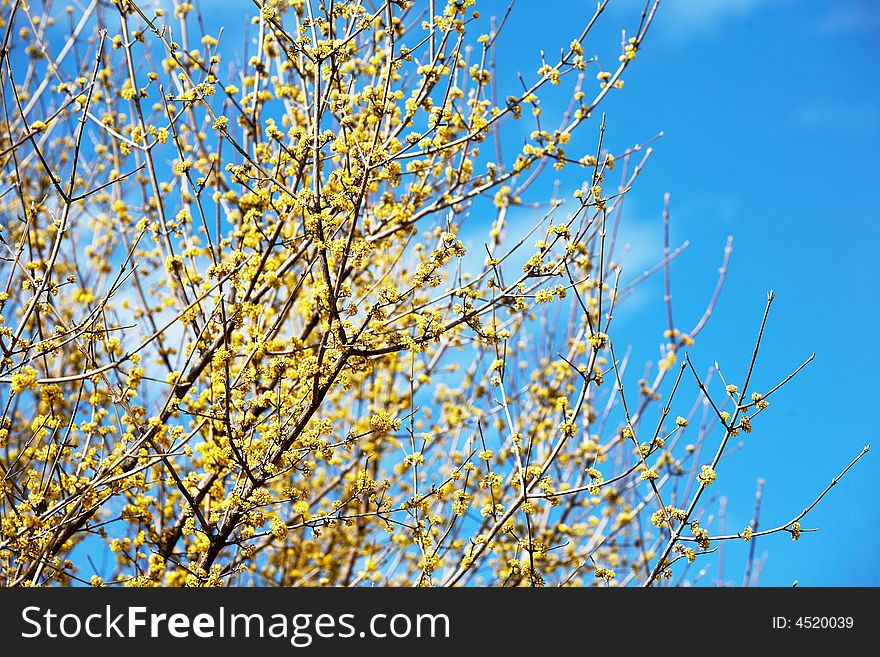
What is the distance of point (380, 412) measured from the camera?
→ 13.3ft

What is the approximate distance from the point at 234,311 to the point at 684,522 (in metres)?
2.46

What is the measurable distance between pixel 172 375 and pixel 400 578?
322cm

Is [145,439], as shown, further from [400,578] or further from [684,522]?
[400,578]

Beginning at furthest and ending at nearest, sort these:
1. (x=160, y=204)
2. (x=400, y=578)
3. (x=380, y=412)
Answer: (x=400, y=578) → (x=160, y=204) → (x=380, y=412)

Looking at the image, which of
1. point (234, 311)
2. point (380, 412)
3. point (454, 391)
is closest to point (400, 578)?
point (454, 391)

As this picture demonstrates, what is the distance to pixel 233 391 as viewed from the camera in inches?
164
